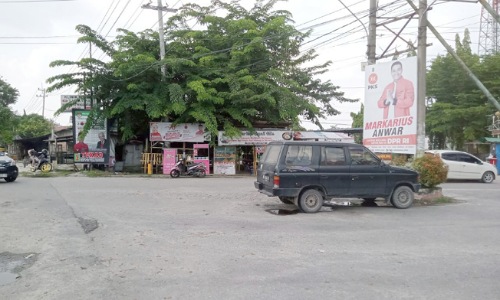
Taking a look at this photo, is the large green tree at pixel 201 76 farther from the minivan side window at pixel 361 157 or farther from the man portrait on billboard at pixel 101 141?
the minivan side window at pixel 361 157

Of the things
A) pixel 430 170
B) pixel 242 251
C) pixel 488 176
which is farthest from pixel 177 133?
pixel 242 251

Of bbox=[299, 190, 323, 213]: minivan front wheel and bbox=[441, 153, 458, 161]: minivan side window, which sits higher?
bbox=[441, 153, 458, 161]: minivan side window

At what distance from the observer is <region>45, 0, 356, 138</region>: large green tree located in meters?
22.5

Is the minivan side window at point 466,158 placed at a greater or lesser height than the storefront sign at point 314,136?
lesser

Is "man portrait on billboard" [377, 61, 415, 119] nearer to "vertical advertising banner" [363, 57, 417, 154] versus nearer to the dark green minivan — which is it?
"vertical advertising banner" [363, 57, 417, 154]

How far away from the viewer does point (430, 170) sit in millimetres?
12109

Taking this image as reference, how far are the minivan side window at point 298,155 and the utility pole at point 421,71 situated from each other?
14.5ft

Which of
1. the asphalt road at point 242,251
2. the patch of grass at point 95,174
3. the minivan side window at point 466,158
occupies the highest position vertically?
the minivan side window at point 466,158

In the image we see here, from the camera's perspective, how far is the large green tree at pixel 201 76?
22.5 metres

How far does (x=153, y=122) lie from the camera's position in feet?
78.1

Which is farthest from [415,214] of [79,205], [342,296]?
[79,205]

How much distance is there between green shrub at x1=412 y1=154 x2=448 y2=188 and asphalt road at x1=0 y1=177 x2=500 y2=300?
44.2 inches

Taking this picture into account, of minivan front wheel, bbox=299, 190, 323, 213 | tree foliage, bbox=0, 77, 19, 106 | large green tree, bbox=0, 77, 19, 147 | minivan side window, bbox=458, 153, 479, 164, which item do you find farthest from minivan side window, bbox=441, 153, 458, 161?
tree foliage, bbox=0, 77, 19, 106

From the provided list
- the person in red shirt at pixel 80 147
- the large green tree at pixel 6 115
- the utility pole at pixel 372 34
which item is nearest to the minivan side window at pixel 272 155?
the utility pole at pixel 372 34
